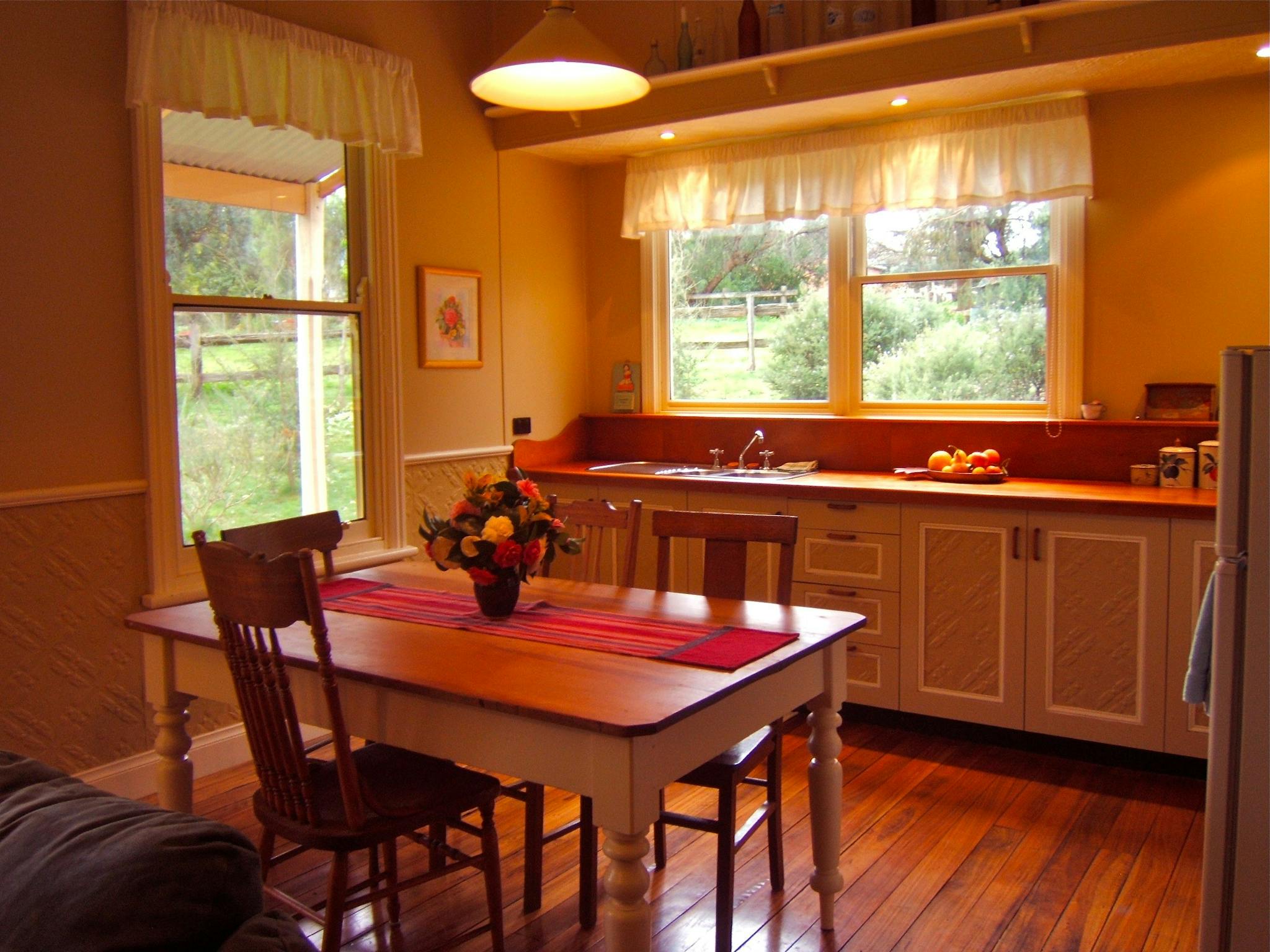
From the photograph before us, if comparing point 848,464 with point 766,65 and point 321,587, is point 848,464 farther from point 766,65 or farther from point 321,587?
point 321,587

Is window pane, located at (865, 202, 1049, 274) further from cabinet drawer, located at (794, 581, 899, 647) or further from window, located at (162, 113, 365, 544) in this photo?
window, located at (162, 113, 365, 544)

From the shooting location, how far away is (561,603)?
8.72 ft

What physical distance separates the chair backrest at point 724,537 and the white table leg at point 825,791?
382mm

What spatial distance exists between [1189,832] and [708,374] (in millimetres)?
2729

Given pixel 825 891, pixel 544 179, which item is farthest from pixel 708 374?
pixel 825 891

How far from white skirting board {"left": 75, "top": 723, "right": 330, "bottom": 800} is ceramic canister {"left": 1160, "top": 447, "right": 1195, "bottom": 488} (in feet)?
9.52

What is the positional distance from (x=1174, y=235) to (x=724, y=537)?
87.4 inches

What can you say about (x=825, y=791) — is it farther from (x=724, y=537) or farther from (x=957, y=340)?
(x=957, y=340)

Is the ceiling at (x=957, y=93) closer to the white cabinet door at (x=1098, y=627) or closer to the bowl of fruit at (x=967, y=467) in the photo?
the bowl of fruit at (x=967, y=467)

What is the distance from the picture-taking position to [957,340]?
14.2ft

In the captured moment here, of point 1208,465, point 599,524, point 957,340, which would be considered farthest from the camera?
point 957,340

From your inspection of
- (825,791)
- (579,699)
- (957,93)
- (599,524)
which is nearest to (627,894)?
(579,699)

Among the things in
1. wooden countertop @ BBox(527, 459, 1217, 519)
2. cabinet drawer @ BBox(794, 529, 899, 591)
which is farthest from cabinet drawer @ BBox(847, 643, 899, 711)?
wooden countertop @ BBox(527, 459, 1217, 519)

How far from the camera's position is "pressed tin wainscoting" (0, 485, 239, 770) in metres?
3.07
